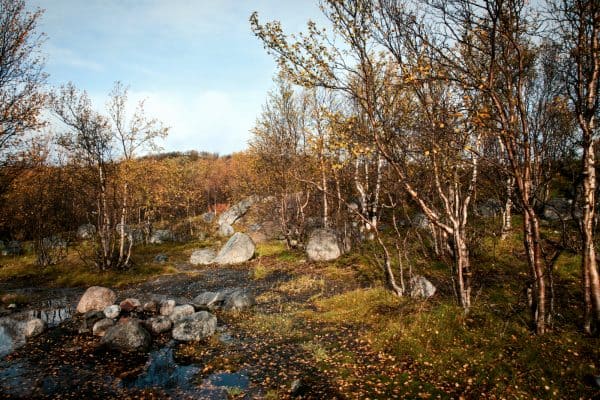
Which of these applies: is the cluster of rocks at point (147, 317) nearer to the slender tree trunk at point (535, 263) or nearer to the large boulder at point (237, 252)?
Result: the large boulder at point (237, 252)

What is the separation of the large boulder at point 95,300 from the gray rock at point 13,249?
24.8 metres

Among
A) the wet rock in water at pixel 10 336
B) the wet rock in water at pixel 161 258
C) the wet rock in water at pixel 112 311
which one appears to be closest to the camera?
the wet rock in water at pixel 10 336

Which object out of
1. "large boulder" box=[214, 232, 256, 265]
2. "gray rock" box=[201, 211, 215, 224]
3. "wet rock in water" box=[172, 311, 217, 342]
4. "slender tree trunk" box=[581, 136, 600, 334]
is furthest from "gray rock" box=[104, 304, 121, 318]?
"gray rock" box=[201, 211, 215, 224]

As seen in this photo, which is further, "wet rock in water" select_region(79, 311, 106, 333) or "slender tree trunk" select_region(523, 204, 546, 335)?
"wet rock in water" select_region(79, 311, 106, 333)

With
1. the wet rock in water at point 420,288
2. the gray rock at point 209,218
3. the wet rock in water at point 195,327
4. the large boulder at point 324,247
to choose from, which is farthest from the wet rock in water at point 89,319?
the gray rock at point 209,218

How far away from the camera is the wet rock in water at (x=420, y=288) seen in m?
13.0

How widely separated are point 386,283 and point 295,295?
4.36m

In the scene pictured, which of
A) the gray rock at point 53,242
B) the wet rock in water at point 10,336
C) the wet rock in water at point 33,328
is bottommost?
the wet rock in water at point 10,336

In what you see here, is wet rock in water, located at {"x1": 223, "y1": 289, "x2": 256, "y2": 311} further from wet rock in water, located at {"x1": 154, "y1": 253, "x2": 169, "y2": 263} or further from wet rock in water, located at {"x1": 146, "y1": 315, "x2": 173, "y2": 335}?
wet rock in water, located at {"x1": 154, "y1": 253, "x2": 169, "y2": 263}

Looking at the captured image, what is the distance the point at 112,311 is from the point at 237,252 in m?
13.3

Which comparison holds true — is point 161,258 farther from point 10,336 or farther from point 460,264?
point 460,264

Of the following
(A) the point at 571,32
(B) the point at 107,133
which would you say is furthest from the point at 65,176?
(A) the point at 571,32

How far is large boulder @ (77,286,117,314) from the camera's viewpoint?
15.5 m

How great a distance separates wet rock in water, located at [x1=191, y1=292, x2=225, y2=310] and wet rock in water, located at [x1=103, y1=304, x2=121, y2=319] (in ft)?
10.3
